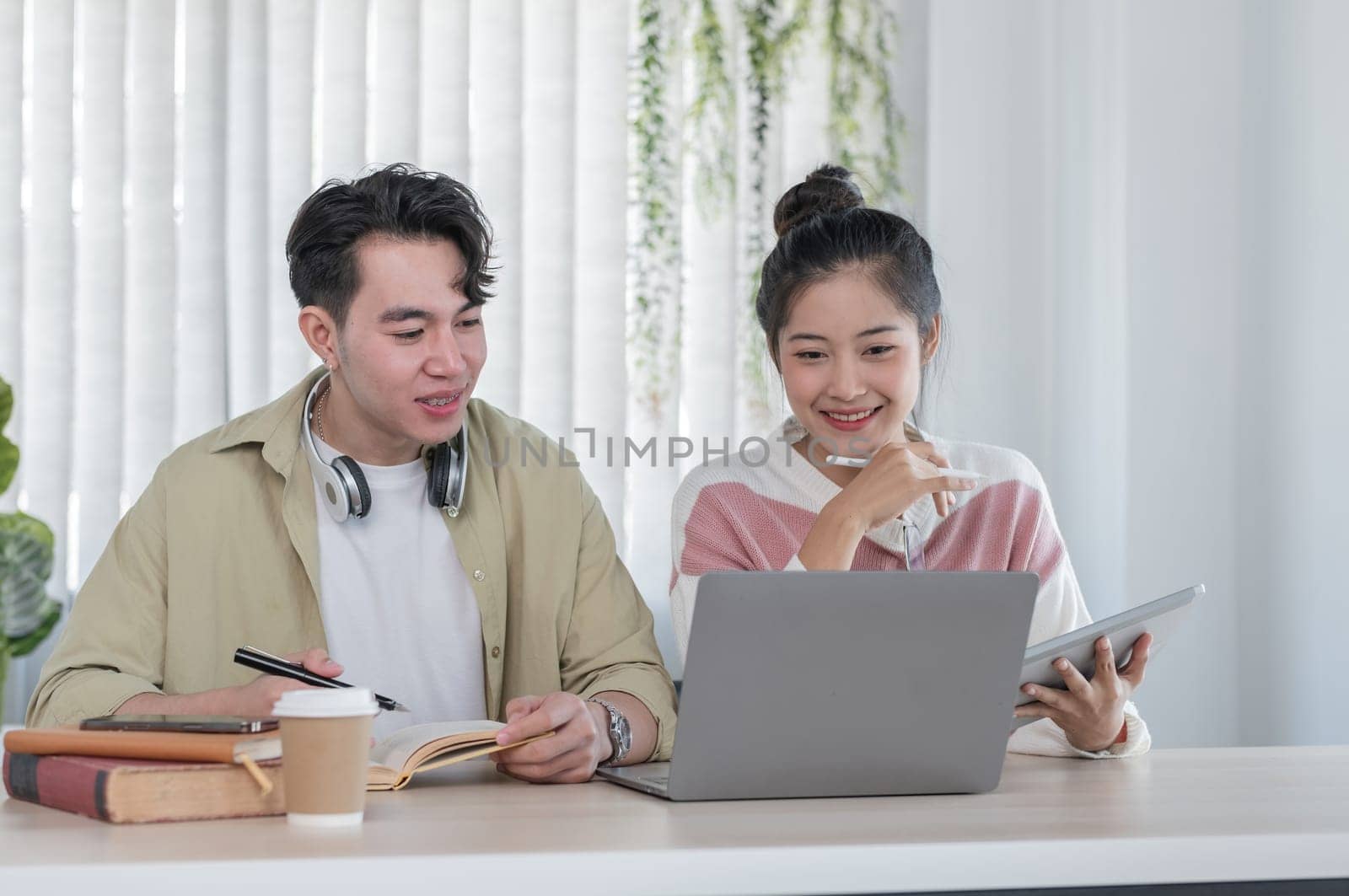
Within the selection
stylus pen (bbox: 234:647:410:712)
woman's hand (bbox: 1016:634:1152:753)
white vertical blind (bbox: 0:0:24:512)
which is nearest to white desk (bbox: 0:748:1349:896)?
stylus pen (bbox: 234:647:410:712)

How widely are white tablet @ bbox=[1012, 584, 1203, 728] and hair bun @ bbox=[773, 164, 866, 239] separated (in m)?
0.79

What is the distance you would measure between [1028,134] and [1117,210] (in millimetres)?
282

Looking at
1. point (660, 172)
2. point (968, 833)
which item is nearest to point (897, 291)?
point (968, 833)

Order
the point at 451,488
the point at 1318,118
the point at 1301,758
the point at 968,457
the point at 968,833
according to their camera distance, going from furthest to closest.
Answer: the point at 1318,118
the point at 968,457
the point at 451,488
the point at 1301,758
the point at 968,833

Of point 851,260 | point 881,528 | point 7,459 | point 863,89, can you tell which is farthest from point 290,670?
point 863,89

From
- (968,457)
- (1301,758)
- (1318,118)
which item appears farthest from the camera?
(1318,118)

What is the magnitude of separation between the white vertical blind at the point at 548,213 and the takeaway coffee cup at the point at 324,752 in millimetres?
2027

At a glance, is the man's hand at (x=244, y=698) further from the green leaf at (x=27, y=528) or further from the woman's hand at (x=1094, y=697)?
the woman's hand at (x=1094, y=697)

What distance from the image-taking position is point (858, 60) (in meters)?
3.10

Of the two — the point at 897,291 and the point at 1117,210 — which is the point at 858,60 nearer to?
the point at 1117,210

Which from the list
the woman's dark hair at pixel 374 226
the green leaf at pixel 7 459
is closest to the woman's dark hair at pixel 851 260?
the woman's dark hair at pixel 374 226

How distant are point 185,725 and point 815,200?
3.87 feet

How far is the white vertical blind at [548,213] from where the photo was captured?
297cm

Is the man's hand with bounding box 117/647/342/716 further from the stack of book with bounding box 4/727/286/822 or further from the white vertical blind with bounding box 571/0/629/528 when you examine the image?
the white vertical blind with bounding box 571/0/629/528
